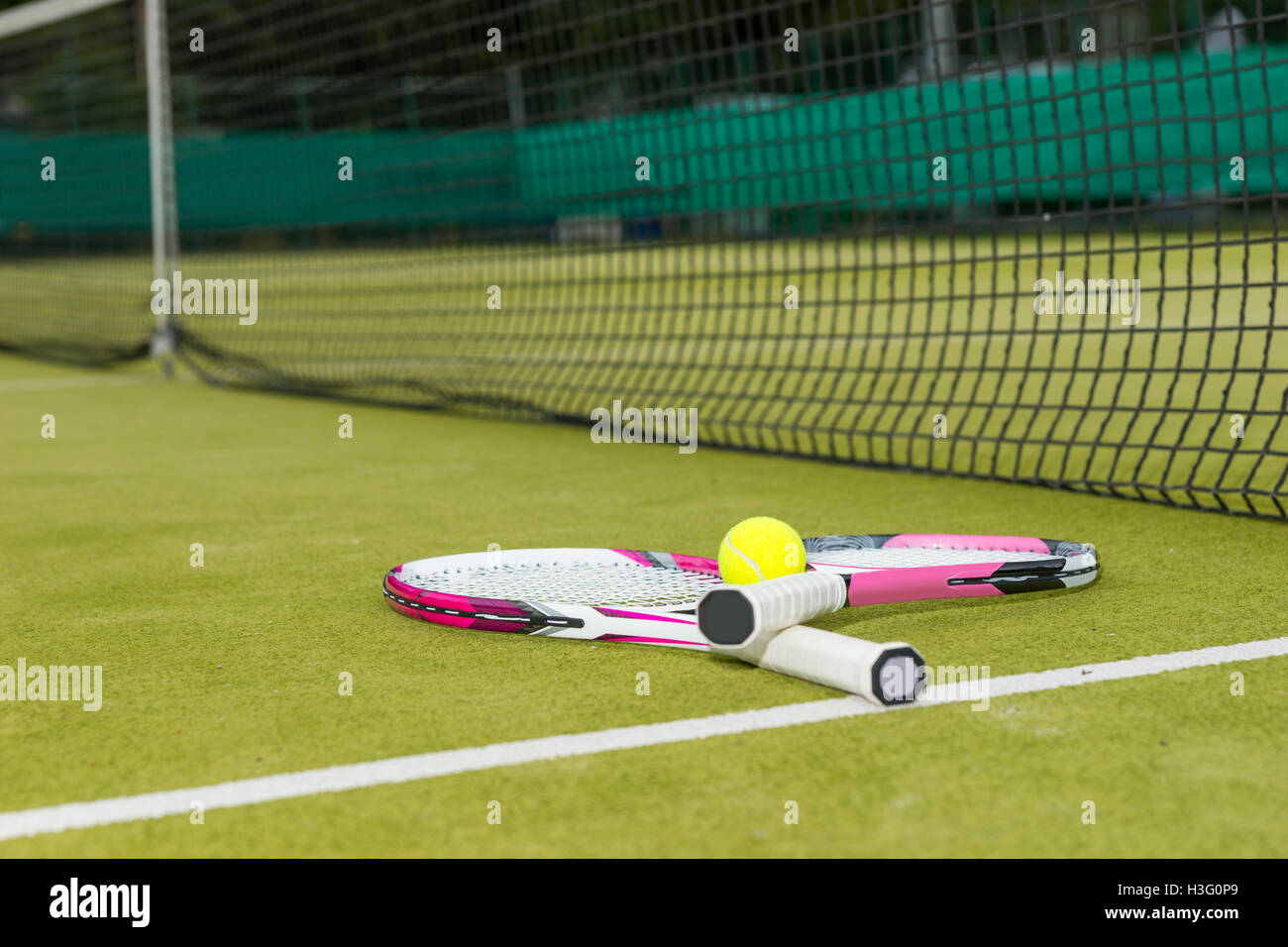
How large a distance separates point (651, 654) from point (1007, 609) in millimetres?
741

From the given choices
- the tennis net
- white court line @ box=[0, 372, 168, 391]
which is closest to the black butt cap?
the tennis net

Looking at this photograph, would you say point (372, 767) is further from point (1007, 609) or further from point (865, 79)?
point (865, 79)

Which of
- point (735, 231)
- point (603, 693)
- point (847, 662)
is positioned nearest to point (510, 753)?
point (603, 693)

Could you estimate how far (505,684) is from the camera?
237 cm

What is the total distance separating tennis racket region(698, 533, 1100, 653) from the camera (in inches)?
89.4

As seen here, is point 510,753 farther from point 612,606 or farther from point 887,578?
point 887,578

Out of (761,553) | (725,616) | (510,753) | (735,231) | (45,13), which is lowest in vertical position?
(510,753)

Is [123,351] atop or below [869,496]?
atop

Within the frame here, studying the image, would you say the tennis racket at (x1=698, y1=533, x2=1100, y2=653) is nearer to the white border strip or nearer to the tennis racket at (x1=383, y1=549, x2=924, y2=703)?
the tennis racket at (x1=383, y1=549, x2=924, y2=703)

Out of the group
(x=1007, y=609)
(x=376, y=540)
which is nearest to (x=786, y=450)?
(x=376, y=540)

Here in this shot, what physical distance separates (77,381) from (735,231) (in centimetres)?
478

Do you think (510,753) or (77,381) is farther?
(77,381)

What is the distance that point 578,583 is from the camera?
283cm

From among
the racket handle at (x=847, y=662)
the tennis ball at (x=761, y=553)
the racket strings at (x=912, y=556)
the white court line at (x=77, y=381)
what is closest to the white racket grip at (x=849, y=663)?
the racket handle at (x=847, y=662)
